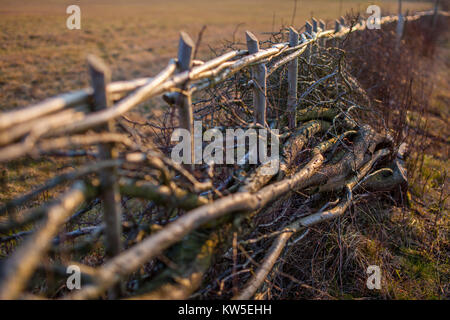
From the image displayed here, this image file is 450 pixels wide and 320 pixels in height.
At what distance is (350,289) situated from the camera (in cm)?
292

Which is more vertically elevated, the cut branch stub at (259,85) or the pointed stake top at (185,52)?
the pointed stake top at (185,52)

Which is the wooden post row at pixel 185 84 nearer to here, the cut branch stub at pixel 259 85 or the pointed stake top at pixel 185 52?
the pointed stake top at pixel 185 52

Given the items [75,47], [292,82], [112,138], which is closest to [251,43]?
[292,82]

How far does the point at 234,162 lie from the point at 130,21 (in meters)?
19.1

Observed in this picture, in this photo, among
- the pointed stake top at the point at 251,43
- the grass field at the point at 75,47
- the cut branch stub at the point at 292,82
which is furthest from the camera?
the grass field at the point at 75,47

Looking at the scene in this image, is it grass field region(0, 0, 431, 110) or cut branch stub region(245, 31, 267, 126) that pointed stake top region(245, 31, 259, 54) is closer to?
cut branch stub region(245, 31, 267, 126)

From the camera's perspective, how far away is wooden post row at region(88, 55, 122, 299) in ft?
5.11

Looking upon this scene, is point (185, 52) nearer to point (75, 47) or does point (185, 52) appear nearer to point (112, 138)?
point (112, 138)

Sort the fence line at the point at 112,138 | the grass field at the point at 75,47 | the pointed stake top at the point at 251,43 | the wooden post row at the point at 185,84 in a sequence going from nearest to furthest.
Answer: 1. the fence line at the point at 112,138
2. the wooden post row at the point at 185,84
3. the pointed stake top at the point at 251,43
4. the grass field at the point at 75,47

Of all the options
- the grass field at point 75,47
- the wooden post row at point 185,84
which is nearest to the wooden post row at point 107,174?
the wooden post row at point 185,84

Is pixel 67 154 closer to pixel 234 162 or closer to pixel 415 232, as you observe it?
pixel 234 162

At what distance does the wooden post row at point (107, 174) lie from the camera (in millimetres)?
1558
